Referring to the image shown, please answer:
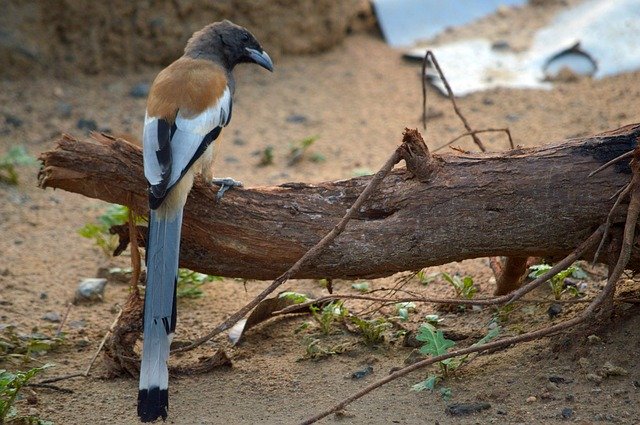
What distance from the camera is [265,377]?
12.8ft

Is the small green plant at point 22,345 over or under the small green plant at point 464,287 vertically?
under

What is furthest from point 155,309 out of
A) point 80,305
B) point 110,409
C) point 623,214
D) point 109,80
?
point 109,80

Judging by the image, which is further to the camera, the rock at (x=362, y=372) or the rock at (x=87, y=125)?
the rock at (x=87, y=125)

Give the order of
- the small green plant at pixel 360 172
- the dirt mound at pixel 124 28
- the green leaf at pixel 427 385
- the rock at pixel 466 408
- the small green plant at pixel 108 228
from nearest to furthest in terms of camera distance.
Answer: the rock at pixel 466 408 < the green leaf at pixel 427 385 < the small green plant at pixel 108 228 < the small green plant at pixel 360 172 < the dirt mound at pixel 124 28

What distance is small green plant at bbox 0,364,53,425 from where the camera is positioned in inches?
136

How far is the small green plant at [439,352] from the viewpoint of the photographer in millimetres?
3564

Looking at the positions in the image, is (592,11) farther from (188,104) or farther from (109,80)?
(188,104)

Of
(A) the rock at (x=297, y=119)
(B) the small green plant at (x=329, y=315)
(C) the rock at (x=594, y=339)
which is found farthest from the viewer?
(A) the rock at (x=297, y=119)

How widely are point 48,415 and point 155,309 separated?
637mm

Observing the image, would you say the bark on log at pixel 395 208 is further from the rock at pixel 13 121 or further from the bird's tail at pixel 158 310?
the rock at pixel 13 121

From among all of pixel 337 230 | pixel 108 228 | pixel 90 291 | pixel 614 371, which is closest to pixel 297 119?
pixel 108 228

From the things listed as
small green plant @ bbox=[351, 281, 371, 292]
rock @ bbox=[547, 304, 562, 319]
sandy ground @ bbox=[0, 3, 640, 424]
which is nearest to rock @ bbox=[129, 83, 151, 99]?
sandy ground @ bbox=[0, 3, 640, 424]

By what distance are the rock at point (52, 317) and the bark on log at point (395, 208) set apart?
1.08m

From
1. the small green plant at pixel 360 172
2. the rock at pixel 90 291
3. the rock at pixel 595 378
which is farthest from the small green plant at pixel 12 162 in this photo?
the rock at pixel 595 378
